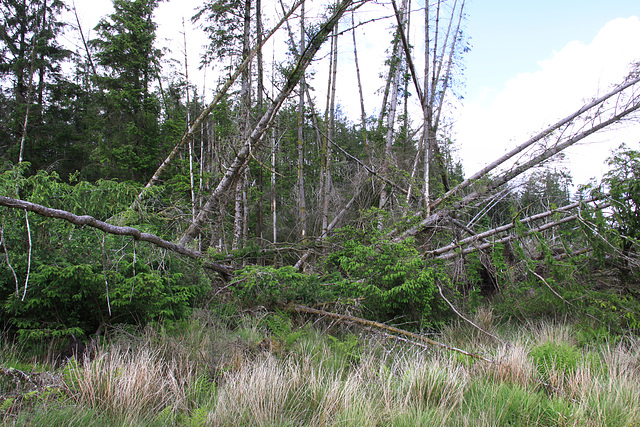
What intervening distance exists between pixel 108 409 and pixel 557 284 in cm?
489

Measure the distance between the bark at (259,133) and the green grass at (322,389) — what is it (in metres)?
2.59

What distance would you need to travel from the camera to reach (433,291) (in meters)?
4.58

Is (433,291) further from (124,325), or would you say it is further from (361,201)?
(361,201)

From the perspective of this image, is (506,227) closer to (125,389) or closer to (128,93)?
(125,389)

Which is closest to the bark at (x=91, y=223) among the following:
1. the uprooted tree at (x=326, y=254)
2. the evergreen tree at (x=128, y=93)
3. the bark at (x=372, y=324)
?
the uprooted tree at (x=326, y=254)

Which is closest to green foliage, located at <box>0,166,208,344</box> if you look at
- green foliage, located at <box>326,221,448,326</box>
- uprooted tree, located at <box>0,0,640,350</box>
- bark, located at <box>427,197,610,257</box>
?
uprooted tree, located at <box>0,0,640,350</box>

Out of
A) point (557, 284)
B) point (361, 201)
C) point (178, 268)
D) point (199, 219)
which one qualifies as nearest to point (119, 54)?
point (361, 201)

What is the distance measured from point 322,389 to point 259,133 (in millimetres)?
4332

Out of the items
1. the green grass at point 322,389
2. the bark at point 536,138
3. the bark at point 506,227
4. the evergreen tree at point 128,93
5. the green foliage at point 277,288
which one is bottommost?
the green grass at point 322,389

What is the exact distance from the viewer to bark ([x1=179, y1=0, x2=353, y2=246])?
5.74 metres

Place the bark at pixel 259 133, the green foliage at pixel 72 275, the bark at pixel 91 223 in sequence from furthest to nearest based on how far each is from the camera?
the bark at pixel 259 133 < the green foliage at pixel 72 275 < the bark at pixel 91 223

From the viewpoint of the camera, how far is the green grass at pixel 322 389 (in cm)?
239

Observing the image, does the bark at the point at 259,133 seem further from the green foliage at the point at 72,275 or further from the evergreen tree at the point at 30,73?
the evergreen tree at the point at 30,73

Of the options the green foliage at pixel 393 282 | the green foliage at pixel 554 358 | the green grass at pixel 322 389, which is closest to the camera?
the green grass at pixel 322 389
